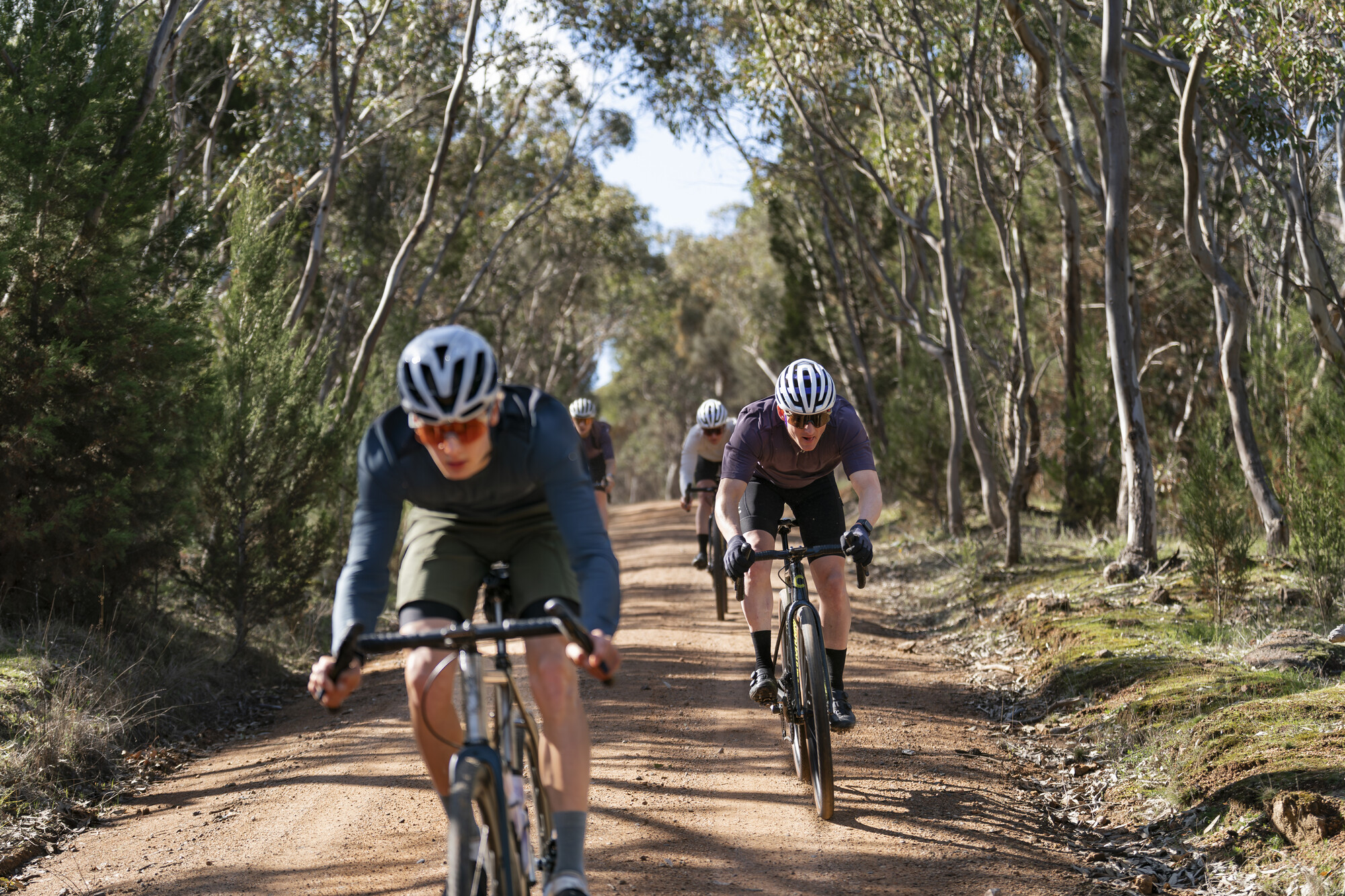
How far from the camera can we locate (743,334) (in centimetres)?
4475

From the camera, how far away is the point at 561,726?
3.42 metres

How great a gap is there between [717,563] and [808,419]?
4953 mm

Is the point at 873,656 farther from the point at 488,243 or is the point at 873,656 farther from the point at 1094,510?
the point at 488,243

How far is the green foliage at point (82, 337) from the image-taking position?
7.43 m

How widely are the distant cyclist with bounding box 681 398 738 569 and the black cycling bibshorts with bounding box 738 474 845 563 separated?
4.09m

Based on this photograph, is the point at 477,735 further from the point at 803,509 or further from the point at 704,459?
the point at 704,459

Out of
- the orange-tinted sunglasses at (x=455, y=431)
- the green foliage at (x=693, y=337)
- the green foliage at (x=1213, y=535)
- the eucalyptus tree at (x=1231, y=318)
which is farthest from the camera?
the green foliage at (x=693, y=337)

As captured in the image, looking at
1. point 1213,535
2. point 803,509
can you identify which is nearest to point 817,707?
point 803,509

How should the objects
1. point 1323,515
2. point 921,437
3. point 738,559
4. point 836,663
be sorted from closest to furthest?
point 738,559
point 836,663
point 1323,515
point 921,437

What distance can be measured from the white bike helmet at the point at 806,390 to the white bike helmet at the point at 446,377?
2607 mm

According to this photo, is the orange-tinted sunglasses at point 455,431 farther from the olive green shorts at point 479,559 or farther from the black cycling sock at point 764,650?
the black cycling sock at point 764,650

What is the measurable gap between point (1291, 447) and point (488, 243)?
22.4 meters

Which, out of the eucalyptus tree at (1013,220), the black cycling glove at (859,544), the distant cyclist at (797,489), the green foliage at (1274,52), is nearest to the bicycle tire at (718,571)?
the eucalyptus tree at (1013,220)

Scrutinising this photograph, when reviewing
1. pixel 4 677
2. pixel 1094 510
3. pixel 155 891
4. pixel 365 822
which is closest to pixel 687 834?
pixel 365 822
